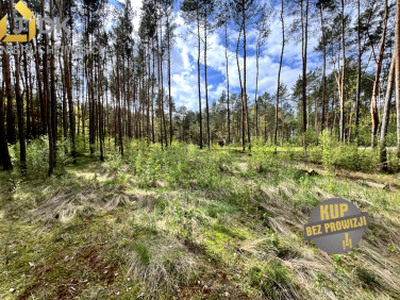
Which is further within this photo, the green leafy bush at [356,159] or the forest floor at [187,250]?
the green leafy bush at [356,159]

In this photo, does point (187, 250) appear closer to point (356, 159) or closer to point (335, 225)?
point (335, 225)

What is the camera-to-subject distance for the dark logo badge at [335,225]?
1329mm

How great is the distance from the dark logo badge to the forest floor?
32cm

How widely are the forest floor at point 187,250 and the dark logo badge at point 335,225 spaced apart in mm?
322

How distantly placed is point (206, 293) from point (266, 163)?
217 inches

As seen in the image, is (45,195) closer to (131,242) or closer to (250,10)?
(131,242)

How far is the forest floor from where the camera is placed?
1.48 m

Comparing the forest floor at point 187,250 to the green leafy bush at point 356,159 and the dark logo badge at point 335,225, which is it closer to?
the dark logo badge at point 335,225

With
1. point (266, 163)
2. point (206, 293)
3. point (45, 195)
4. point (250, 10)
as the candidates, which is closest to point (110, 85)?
point (250, 10)

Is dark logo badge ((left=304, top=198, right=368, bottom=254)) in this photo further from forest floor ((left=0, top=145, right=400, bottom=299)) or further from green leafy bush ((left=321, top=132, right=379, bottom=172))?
green leafy bush ((left=321, top=132, right=379, bottom=172))

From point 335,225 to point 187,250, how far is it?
1694 mm

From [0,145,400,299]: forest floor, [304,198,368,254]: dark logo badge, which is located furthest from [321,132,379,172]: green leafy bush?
[304,198,368,254]: dark logo badge

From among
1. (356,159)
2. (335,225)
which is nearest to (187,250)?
(335,225)

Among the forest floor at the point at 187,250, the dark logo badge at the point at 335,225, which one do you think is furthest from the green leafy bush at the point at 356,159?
the dark logo badge at the point at 335,225
